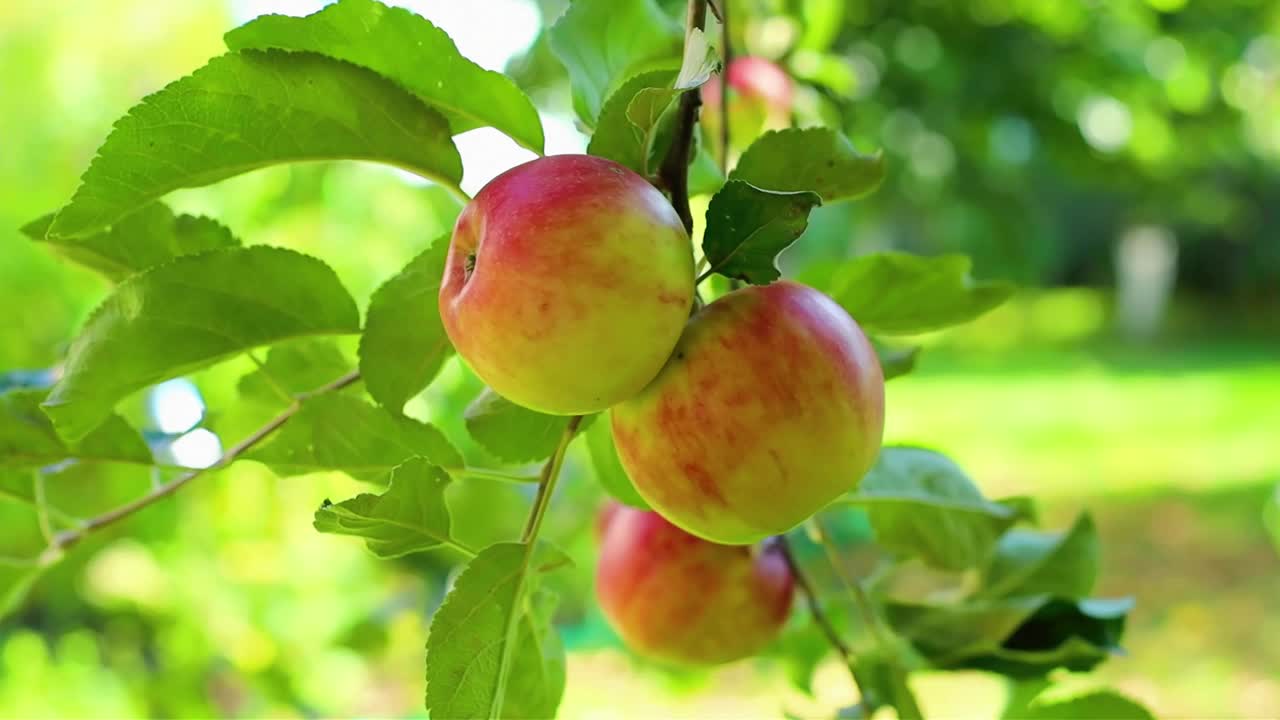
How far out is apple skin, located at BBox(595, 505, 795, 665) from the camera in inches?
30.4

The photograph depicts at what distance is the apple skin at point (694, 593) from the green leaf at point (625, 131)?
1.18ft

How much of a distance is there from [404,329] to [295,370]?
146 mm

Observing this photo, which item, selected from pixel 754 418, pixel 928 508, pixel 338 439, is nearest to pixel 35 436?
pixel 338 439

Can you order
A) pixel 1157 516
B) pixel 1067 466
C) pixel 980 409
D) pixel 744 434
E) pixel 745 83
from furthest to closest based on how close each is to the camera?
pixel 980 409
pixel 1067 466
pixel 1157 516
pixel 745 83
pixel 744 434

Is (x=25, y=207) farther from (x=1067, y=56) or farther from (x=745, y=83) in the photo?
(x=1067, y=56)

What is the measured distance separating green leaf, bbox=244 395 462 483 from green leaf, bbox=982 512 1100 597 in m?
0.45

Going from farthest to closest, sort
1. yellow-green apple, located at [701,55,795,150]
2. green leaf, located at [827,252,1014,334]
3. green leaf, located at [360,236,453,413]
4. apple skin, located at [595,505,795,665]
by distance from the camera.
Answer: yellow-green apple, located at [701,55,795,150] < apple skin, located at [595,505,795,665] < green leaf, located at [827,252,1014,334] < green leaf, located at [360,236,453,413]

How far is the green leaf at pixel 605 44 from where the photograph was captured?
576 mm

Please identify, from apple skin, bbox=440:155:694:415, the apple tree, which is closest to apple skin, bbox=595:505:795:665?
the apple tree

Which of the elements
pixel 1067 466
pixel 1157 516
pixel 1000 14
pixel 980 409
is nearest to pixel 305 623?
pixel 1000 14

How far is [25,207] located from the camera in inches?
78.0

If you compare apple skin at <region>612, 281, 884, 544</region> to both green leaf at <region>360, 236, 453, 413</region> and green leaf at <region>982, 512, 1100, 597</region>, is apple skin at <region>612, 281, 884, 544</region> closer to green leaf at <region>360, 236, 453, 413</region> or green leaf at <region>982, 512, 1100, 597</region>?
green leaf at <region>360, 236, 453, 413</region>

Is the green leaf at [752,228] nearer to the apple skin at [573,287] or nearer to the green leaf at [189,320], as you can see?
the apple skin at [573,287]

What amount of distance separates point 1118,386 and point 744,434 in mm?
7109
